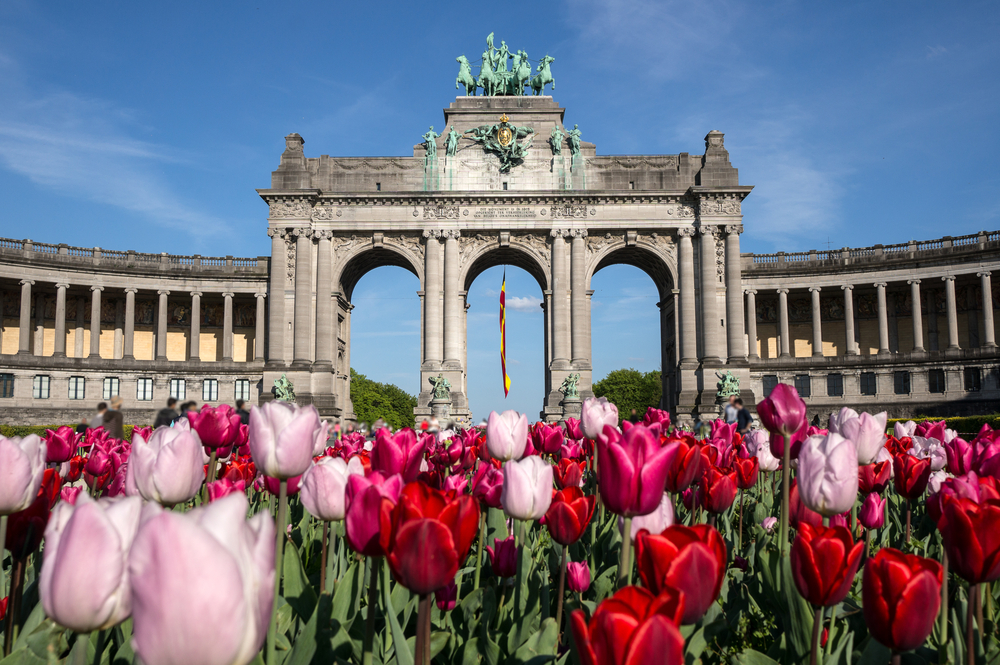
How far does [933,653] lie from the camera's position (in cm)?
289

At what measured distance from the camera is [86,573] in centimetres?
171

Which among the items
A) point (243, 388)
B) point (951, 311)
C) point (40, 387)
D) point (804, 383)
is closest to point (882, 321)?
point (951, 311)

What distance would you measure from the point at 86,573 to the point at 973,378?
201ft

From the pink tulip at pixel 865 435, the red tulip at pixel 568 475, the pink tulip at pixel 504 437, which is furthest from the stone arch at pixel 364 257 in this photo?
the pink tulip at pixel 865 435

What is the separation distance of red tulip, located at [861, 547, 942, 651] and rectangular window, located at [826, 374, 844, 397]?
59032 millimetres

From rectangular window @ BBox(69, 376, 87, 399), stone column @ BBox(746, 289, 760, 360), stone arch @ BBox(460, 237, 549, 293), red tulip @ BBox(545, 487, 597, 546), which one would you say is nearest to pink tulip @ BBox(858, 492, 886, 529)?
red tulip @ BBox(545, 487, 597, 546)

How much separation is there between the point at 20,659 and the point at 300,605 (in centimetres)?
99

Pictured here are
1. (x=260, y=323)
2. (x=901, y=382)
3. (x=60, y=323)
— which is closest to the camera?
(x=60, y=323)

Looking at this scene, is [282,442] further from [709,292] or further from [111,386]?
Result: [111,386]

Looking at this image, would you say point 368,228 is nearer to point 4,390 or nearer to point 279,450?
point 4,390

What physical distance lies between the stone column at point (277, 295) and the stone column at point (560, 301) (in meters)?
17.7

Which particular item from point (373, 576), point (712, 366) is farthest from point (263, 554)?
point (712, 366)

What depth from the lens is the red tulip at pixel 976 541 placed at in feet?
7.61

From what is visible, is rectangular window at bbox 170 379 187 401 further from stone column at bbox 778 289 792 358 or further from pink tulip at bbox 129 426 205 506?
pink tulip at bbox 129 426 205 506
